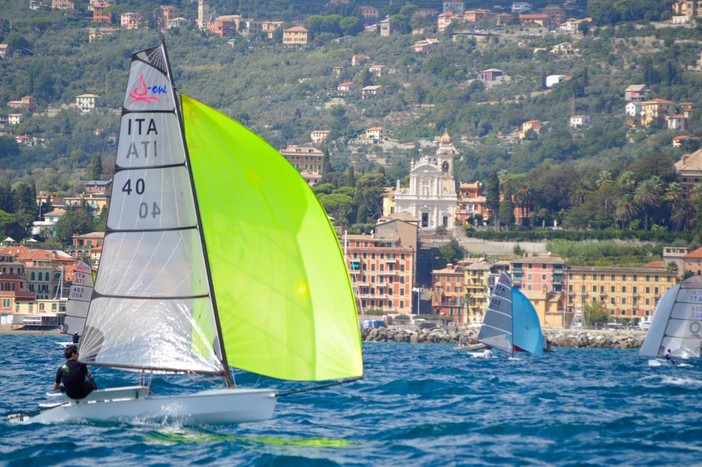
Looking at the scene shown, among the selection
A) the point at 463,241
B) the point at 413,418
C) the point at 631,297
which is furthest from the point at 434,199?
the point at 413,418

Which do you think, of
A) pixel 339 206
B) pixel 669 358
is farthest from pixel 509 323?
pixel 339 206

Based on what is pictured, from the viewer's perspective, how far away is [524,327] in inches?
2067

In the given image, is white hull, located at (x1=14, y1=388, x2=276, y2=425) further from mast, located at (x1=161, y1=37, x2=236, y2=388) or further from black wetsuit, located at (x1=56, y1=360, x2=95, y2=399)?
mast, located at (x1=161, y1=37, x2=236, y2=388)

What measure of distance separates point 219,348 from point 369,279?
8801 centimetres

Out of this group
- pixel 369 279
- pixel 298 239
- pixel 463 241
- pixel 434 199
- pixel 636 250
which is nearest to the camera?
pixel 298 239

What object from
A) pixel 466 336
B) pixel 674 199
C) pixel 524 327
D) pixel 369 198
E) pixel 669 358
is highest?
pixel 369 198

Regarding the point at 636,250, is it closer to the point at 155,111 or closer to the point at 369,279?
the point at 369,279

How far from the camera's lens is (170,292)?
1966 centimetres

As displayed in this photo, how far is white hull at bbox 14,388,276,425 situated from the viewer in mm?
19141

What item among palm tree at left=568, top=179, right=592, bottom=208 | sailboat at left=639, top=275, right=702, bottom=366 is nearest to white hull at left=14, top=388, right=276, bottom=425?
sailboat at left=639, top=275, right=702, bottom=366

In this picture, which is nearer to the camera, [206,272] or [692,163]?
[206,272]

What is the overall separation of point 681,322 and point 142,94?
27.1 m

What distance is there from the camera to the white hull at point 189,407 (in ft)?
62.8

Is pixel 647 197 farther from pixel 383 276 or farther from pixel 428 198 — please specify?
pixel 383 276
